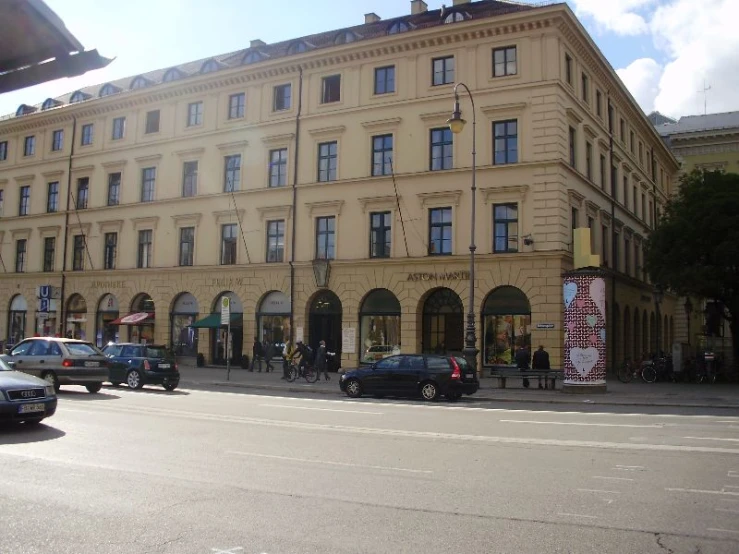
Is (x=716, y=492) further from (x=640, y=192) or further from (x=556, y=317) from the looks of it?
(x=640, y=192)

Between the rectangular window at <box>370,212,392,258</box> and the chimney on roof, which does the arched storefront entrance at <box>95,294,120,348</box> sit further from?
the chimney on roof

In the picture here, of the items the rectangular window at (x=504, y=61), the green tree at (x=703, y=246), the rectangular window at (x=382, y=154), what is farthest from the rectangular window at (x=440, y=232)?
the green tree at (x=703, y=246)

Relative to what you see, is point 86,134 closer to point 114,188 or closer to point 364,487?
point 114,188

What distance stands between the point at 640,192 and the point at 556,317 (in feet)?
70.1

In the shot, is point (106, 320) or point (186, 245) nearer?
point (186, 245)

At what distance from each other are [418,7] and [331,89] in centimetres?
695

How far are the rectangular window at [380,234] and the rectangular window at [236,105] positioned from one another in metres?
10.3

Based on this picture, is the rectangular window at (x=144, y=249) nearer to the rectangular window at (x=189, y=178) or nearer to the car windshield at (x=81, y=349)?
the rectangular window at (x=189, y=178)

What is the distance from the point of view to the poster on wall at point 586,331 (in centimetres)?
2391

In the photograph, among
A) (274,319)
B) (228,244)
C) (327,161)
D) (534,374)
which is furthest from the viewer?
(228,244)

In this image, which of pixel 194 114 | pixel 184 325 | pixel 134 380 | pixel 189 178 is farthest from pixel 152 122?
pixel 134 380

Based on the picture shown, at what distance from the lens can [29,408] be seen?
39.3ft

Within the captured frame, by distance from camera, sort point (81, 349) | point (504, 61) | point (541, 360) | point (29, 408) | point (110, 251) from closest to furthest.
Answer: point (29, 408) < point (81, 349) < point (541, 360) < point (504, 61) < point (110, 251)

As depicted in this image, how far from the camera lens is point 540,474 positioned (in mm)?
8820
